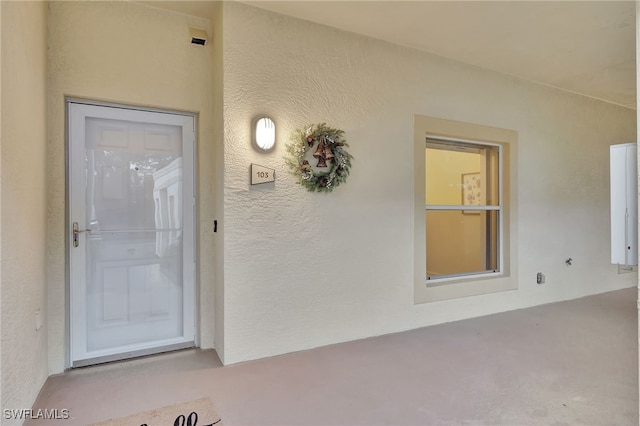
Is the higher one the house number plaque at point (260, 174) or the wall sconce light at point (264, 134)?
the wall sconce light at point (264, 134)

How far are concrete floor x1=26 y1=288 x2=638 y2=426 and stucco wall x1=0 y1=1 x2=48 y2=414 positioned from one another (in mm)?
373

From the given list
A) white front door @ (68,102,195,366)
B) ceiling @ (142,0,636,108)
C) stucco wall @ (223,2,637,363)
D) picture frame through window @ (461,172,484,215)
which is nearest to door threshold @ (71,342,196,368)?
white front door @ (68,102,195,366)

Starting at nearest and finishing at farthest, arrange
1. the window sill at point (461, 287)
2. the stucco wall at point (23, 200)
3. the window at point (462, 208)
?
the stucco wall at point (23, 200) → the window sill at point (461, 287) → the window at point (462, 208)

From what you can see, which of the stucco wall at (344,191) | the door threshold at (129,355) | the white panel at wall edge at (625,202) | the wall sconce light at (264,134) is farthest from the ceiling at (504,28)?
the door threshold at (129,355)

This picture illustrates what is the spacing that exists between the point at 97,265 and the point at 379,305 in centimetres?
243

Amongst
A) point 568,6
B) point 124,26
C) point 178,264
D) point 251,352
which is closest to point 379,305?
point 251,352

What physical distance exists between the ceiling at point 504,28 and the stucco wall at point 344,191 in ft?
0.54

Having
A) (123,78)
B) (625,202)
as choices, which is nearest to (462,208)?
(625,202)

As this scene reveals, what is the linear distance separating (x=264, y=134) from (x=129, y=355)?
207cm

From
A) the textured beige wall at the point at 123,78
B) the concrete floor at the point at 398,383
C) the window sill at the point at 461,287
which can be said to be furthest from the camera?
the window sill at the point at 461,287

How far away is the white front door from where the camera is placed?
8.81 feet

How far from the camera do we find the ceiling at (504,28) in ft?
9.13

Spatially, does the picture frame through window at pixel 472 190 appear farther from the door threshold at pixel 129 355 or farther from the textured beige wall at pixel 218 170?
the door threshold at pixel 129 355

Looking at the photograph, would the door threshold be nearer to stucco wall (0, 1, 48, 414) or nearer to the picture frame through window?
stucco wall (0, 1, 48, 414)
